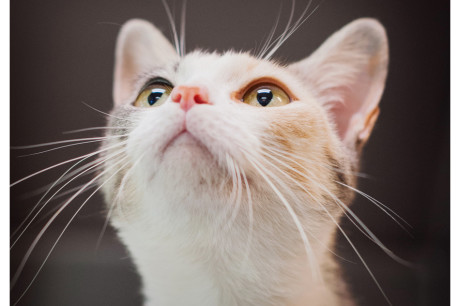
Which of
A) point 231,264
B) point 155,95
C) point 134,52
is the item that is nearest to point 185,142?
point 155,95

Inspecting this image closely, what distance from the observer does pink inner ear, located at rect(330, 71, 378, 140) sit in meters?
1.16

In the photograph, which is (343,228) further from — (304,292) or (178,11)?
(178,11)

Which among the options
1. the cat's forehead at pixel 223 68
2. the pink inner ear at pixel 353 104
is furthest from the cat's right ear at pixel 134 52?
the pink inner ear at pixel 353 104

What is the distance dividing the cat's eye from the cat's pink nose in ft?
0.51

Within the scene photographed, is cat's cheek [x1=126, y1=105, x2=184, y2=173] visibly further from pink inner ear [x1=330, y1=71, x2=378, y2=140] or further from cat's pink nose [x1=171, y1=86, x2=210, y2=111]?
pink inner ear [x1=330, y1=71, x2=378, y2=140]

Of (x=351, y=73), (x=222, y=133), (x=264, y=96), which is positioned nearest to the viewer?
(x=222, y=133)

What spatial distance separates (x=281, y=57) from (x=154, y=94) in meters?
0.37

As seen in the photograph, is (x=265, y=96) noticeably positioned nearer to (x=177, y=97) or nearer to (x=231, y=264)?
(x=177, y=97)

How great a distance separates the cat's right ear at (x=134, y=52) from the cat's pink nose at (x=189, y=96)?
11.8 inches

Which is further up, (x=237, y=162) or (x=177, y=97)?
(x=177, y=97)

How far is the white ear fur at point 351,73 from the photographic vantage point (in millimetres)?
1160

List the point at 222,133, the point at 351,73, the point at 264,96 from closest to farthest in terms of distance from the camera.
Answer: the point at 222,133, the point at 264,96, the point at 351,73

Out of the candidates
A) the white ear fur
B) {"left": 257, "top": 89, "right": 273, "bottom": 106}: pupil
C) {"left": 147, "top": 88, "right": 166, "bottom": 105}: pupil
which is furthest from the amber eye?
{"left": 147, "top": 88, "right": 166, "bottom": 105}: pupil

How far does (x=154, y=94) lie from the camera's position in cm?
113
